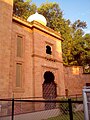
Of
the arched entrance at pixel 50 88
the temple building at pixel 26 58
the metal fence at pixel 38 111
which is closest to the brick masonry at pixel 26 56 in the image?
the temple building at pixel 26 58

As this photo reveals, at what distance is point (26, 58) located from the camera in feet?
46.1

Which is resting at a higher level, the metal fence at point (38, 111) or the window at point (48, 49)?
the window at point (48, 49)

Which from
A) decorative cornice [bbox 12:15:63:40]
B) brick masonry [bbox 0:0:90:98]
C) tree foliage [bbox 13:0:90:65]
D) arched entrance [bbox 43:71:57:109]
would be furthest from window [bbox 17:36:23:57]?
tree foliage [bbox 13:0:90:65]

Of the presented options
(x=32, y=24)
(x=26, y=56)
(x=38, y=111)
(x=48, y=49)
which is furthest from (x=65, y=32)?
(x=38, y=111)

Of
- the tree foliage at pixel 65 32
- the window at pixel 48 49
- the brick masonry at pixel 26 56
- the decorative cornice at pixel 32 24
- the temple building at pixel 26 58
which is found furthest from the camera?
the tree foliage at pixel 65 32

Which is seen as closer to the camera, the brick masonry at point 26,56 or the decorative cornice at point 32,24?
the brick masonry at point 26,56

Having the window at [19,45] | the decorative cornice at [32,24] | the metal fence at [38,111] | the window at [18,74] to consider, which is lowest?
the metal fence at [38,111]

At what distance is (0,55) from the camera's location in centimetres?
1104

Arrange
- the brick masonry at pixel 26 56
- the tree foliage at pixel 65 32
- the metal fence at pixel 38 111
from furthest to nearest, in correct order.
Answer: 1. the tree foliage at pixel 65 32
2. the brick masonry at pixel 26 56
3. the metal fence at pixel 38 111

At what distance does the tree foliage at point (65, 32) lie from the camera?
991 inches

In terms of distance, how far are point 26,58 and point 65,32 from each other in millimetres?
14014

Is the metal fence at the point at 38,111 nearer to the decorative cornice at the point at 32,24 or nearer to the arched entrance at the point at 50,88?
the arched entrance at the point at 50,88

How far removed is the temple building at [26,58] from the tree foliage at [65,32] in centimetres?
744

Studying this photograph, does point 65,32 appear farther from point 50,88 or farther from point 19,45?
point 19,45
